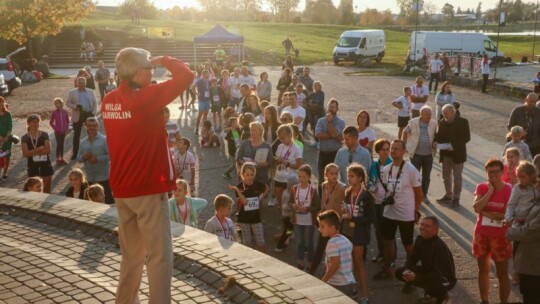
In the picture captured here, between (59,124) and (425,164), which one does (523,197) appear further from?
(59,124)

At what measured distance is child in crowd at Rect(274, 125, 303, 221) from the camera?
409 inches

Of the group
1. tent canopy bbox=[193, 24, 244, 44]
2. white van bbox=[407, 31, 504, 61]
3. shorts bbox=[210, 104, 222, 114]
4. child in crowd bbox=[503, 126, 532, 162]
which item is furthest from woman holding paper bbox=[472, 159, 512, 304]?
white van bbox=[407, 31, 504, 61]

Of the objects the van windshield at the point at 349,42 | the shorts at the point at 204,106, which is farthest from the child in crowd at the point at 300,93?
the van windshield at the point at 349,42

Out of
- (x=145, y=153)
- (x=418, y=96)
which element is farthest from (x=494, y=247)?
(x=418, y=96)

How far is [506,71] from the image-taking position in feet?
129

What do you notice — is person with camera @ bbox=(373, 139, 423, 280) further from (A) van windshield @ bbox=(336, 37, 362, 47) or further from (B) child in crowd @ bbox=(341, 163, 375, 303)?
(A) van windshield @ bbox=(336, 37, 362, 47)

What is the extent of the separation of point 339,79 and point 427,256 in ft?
101

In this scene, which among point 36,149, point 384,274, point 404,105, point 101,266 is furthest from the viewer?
point 404,105

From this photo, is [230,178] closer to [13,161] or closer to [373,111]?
[13,161]

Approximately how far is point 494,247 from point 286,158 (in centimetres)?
385

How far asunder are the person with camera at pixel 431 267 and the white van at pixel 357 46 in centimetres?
4147

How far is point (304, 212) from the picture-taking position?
340 inches

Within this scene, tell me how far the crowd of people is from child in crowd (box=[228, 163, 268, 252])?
0.05 ft

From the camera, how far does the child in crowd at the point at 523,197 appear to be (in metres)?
7.05
